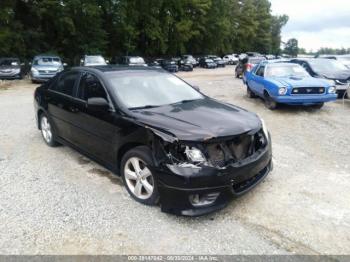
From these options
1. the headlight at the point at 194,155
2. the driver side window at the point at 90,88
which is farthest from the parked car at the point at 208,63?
the headlight at the point at 194,155

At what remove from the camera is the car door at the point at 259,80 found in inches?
402

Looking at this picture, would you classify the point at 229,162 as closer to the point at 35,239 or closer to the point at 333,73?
the point at 35,239

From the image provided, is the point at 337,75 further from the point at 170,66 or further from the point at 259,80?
the point at 170,66

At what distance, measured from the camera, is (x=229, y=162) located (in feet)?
11.4

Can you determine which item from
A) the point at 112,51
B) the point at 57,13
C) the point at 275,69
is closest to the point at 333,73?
the point at 275,69

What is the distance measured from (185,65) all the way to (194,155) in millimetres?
32061

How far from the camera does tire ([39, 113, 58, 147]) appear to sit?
5854 millimetres

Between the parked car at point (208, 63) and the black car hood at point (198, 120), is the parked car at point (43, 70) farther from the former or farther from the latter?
the parked car at point (208, 63)

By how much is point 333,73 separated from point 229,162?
1019 cm

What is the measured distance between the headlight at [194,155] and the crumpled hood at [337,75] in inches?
394

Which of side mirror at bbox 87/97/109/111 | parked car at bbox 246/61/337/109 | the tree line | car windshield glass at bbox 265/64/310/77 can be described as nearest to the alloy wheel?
side mirror at bbox 87/97/109/111

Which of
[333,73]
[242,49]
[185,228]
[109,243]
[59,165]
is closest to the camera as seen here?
[109,243]

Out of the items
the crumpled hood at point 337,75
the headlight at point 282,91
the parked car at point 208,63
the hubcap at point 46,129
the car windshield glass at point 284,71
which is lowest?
the parked car at point 208,63

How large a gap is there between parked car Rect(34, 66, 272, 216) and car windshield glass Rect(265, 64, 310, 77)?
19.5 ft
